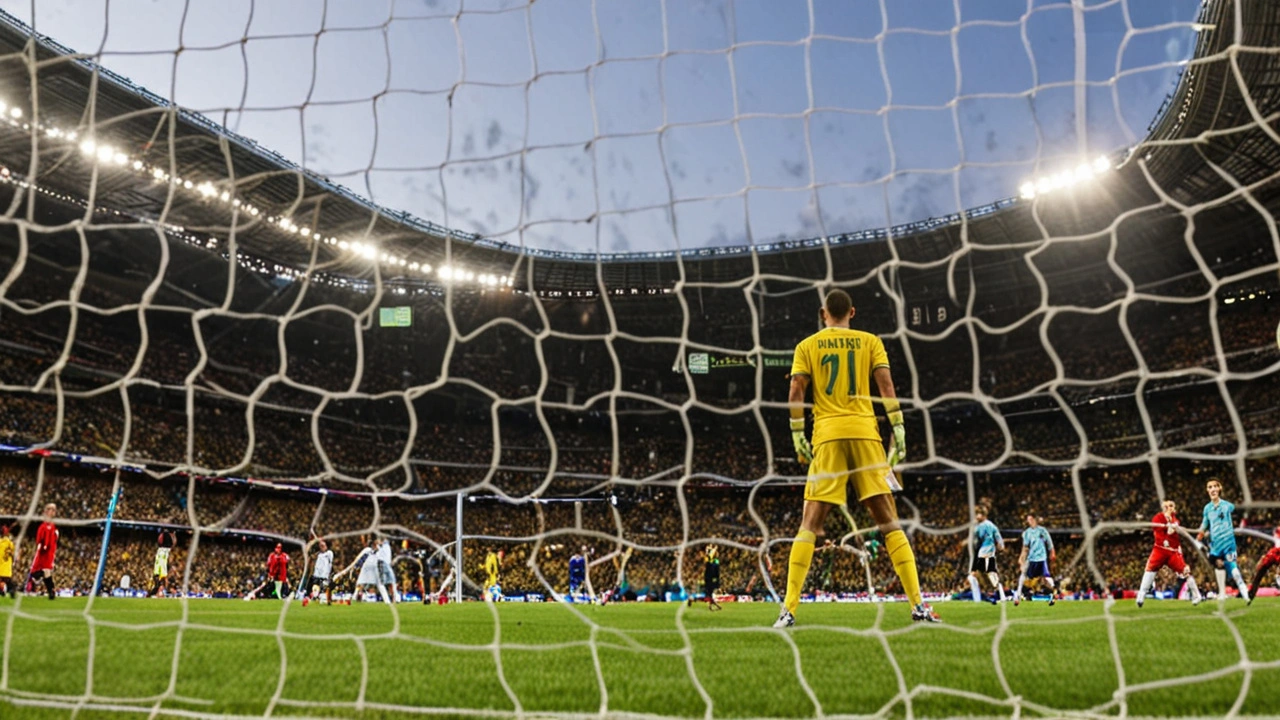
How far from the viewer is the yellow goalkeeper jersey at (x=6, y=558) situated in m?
11.0

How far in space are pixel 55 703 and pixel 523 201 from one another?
117 inches

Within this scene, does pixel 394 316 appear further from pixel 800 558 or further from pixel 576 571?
pixel 800 558

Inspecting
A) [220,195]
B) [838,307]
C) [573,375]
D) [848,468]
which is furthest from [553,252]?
[573,375]

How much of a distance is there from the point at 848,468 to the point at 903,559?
0.68 metres

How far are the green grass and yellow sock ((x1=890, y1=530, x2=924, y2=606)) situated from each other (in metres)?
0.32

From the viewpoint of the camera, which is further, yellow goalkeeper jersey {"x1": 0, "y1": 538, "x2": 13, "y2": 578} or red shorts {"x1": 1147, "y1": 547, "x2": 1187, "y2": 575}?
yellow goalkeeper jersey {"x1": 0, "y1": 538, "x2": 13, "y2": 578}

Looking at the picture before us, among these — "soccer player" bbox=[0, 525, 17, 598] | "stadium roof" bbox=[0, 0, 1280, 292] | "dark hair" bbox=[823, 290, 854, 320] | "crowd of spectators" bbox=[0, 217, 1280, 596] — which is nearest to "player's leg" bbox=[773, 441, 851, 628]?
"dark hair" bbox=[823, 290, 854, 320]

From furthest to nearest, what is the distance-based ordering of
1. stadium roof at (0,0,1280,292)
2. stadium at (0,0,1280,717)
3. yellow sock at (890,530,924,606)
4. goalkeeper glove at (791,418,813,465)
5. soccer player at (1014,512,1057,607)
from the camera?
1. stadium at (0,0,1280,717)
2. stadium roof at (0,0,1280,292)
3. soccer player at (1014,512,1057,607)
4. yellow sock at (890,530,924,606)
5. goalkeeper glove at (791,418,813,465)

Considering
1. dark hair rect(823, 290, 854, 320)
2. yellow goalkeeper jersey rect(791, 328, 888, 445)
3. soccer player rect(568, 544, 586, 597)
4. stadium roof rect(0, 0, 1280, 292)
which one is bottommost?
soccer player rect(568, 544, 586, 597)

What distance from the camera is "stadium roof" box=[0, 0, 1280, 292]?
14.4m

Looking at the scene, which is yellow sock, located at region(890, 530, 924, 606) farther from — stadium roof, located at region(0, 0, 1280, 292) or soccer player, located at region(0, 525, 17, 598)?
soccer player, located at region(0, 525, 17, 598)

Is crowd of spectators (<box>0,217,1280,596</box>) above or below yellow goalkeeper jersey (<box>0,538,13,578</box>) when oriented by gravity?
above

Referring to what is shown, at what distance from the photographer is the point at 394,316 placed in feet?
82.5

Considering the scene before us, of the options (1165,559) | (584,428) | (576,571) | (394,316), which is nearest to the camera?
(1165,559)
